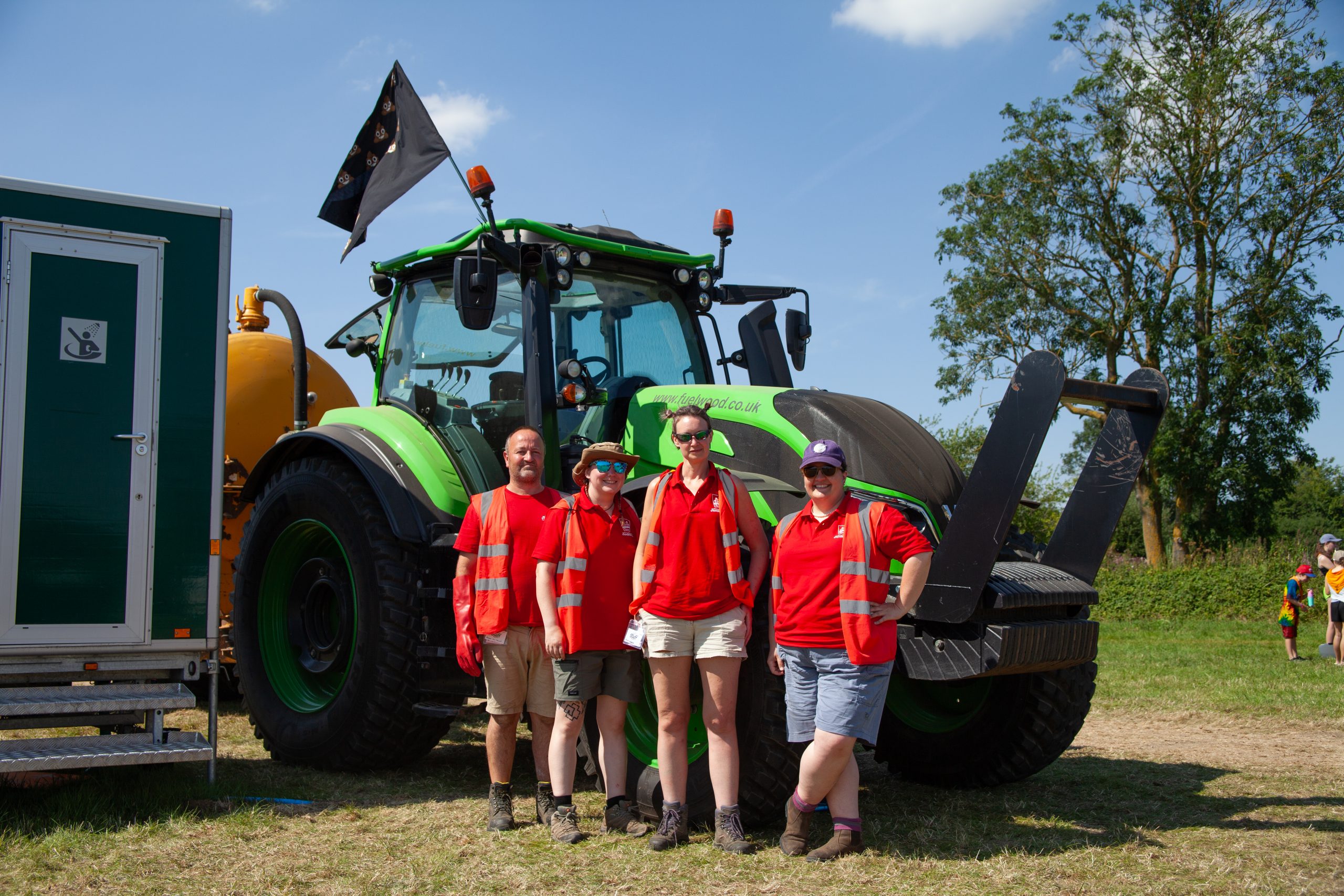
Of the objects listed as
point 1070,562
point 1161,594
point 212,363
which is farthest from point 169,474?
point 1161,594

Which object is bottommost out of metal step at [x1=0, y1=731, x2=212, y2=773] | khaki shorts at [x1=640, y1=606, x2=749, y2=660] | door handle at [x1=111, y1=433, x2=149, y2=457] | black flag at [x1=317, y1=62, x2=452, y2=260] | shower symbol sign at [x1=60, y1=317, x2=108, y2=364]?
metal step at [x1=0, y1=731, x2=212, y2=773]

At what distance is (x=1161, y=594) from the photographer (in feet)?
68.5

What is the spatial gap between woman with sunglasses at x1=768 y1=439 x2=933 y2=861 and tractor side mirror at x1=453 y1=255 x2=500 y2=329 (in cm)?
167

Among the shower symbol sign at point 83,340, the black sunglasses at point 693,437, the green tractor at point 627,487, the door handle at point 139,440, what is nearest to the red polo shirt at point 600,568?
the green tractor at point 627,487

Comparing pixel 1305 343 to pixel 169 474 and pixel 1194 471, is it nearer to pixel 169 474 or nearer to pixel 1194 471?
pixel 1194 471

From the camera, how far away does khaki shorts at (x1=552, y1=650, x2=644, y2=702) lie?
455 cm

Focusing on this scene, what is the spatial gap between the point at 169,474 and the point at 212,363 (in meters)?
0.56

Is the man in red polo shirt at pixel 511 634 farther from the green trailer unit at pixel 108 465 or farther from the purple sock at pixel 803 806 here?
the green trailer unit at pixel 108 465

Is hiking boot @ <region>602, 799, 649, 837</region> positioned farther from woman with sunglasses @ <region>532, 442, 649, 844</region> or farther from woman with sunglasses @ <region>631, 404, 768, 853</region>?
woman with sunglasses @ <region>631, 404, 768, 853</region>

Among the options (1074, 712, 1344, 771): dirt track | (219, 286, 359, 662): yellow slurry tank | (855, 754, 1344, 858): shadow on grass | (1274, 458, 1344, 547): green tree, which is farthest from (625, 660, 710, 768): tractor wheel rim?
(1274, 458, 1344, 547): green tree

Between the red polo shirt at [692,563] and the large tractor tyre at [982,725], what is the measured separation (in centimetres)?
147

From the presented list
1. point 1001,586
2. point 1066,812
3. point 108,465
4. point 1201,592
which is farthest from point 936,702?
point 1201,592

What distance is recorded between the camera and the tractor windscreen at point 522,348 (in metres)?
5.74

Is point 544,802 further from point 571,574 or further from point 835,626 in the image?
point 835,626
